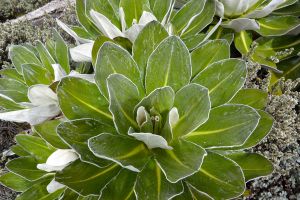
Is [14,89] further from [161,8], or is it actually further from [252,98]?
[252,98]

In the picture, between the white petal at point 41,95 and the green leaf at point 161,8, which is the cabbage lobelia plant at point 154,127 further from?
the green leaf at point 161,8

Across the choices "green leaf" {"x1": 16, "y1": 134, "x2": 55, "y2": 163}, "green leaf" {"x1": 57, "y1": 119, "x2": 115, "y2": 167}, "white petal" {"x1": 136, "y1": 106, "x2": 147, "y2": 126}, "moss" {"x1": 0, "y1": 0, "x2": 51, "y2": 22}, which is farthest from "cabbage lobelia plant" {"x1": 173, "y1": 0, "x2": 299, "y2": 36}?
"moss" {"x1": 0, "y1": 0, "x2": 51, "y2": 22}

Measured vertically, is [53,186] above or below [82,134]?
below

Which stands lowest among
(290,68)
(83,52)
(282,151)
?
(282,151)

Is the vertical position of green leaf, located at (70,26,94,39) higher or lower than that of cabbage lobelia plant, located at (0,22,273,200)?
higher

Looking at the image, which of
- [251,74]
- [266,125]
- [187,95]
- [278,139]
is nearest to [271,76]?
[251,74]

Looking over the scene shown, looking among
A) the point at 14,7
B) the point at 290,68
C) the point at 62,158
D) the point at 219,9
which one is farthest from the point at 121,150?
the point at 14,7

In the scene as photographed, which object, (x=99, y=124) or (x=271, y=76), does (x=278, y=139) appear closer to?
(x=271, y=76)

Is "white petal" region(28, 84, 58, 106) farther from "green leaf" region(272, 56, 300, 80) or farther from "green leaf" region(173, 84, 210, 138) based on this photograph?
"green leaf" region(272, 56, 300, 80)
